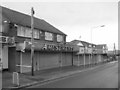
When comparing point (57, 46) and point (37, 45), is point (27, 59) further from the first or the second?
point (57, 46)

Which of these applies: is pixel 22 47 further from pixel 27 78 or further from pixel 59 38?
pixel 59 38

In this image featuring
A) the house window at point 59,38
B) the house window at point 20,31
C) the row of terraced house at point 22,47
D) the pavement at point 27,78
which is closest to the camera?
the pavement at point 27,78

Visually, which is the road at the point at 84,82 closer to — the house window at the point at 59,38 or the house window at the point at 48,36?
the house window at the point at 48,36

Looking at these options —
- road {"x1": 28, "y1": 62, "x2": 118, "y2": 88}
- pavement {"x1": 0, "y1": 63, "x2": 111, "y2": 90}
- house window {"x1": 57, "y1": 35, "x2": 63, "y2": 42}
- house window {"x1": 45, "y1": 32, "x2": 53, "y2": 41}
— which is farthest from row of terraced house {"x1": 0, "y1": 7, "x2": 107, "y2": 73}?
road {"x1": 28, "y1": 62, "x2": 118, "y2": 88}

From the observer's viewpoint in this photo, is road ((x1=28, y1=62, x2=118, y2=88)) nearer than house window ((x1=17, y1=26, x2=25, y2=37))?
Yes

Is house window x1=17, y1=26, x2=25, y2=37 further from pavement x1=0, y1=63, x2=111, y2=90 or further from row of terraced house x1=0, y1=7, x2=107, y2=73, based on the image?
pavement x1=0, y1=63, x2=111, y2=90

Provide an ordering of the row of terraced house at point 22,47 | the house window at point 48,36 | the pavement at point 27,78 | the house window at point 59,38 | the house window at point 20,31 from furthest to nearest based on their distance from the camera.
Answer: the house window at point 59,38 < the house window at point 48,36 < the house window at point 20,31 < the row of terraced house at point 22,47 < the pavement at point 27,78

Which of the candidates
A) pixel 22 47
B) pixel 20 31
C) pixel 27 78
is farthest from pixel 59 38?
pixel 27 78

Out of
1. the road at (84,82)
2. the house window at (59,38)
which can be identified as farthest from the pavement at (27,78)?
the house window at (59,38)

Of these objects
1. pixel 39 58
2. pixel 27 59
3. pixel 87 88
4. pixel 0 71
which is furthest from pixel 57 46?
pixel 87 88

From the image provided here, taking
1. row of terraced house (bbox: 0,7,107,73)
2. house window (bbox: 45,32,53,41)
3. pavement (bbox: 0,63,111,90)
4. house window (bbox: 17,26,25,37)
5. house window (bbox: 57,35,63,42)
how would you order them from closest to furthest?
pavement (bbox: 0,63,111,90) < row of terraced house (bbox: 0,7,107,73) < house window (bbox: 17,26,25,37) < house window (bbox: 45,32,53,41) < house window (bbox: 57,35,63,42)

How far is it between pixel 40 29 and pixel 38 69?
6.42m

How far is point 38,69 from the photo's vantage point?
25.1 m

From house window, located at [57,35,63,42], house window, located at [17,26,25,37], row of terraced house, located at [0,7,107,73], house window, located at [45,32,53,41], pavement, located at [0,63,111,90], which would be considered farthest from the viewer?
house window, located at [57,35,63,42]
